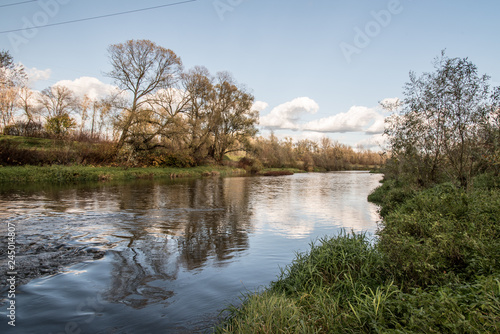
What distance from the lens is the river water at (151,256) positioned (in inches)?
173

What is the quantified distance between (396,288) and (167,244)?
5813 mm

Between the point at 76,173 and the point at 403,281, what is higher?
the point at 76,173

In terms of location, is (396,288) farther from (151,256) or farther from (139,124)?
(139,124)

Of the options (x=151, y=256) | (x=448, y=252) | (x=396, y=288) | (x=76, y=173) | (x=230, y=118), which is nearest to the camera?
(x=396, y=288)

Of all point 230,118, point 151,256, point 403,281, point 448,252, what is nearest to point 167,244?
point 151,256

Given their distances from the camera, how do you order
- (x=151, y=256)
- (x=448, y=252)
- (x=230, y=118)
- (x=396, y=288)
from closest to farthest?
(x=396, y=288), (x=448, y=252), (x=151, y=256), (x=230, y=118)

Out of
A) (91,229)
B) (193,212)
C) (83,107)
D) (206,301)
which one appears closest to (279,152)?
(83,107)

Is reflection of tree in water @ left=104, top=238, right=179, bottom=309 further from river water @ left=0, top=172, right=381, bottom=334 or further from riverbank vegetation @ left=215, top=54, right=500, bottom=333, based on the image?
riverbank vegetation @ left=215, top=54, right=500, bottom=333

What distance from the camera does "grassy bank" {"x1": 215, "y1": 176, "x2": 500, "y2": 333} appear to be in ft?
10.2

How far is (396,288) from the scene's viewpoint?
161 inches

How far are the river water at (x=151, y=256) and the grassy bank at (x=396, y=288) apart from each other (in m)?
1.01

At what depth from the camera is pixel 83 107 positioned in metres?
52.6

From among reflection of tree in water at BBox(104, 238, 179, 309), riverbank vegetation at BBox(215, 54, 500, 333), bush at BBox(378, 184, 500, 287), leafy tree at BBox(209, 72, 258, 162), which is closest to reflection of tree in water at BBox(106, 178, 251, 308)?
reflection of tree in water at BBox(104, 238, 179, 309)

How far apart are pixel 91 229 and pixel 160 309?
6048mm
